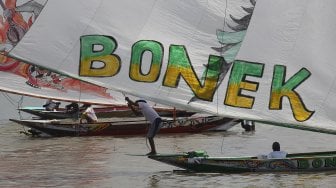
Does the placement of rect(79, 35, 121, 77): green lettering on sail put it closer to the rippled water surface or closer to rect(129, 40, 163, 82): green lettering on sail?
rect(129, 40, 163, 82): green lettering on sail

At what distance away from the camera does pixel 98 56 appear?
50.8 ft

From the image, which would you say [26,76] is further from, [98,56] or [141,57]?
[141,57]

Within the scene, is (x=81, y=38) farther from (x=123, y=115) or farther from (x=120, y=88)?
(x=123, y=115)

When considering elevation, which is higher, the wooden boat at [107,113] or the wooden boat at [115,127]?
the wooden boat at [107,113]

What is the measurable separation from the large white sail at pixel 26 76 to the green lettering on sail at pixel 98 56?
12611 mm

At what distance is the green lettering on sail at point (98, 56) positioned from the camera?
50.7 feet

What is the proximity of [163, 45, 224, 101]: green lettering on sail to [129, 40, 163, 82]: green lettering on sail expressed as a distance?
0.20 m

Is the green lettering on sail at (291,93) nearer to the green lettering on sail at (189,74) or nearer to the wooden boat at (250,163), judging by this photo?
the green lettering on sail at (189,74)

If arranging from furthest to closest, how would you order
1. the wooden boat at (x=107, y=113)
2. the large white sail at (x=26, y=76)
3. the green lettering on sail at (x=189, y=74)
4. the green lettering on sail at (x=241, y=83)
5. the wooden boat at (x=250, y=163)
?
the wooden boat at (x=107, y=113), the large white sail at (x=26, y=76), the wooden boat at (x=250, y=163), the green lettering on sail at (x=189, y=74), the green lettering on sail at (x=241, y=83)

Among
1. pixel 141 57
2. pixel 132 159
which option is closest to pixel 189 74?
pixel 141 57

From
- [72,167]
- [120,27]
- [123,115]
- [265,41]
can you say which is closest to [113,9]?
[120,27]

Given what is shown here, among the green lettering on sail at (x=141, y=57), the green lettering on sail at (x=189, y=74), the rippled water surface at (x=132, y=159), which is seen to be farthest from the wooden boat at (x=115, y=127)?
the green lettering on sail at (x=189, y=74)

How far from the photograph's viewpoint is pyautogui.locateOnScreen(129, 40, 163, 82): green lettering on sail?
15297 mm

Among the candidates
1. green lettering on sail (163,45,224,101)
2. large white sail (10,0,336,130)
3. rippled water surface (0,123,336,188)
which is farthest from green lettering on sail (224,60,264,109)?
rippled water surface (0,123,336,188)
